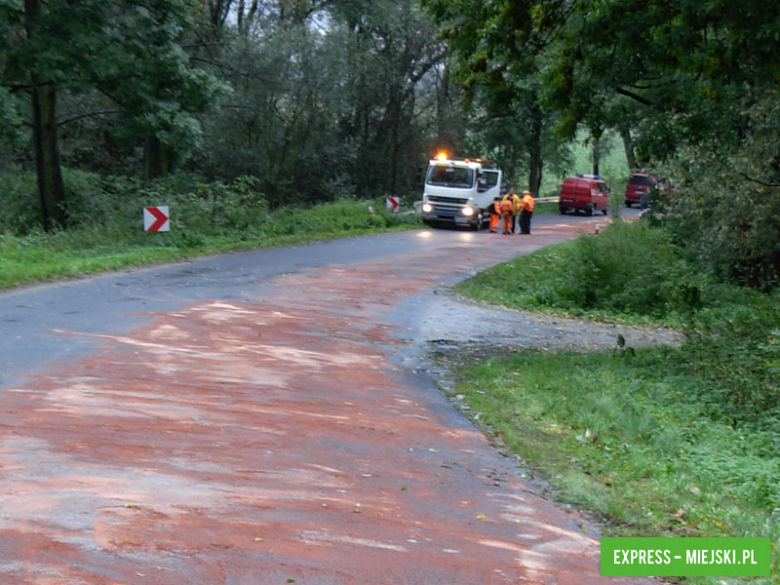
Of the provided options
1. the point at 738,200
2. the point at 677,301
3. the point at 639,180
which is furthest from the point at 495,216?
the point at 639,180

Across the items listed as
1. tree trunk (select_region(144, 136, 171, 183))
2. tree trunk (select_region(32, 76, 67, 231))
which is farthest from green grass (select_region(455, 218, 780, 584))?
tree trunk (select_region(144, 136, 171, 183))

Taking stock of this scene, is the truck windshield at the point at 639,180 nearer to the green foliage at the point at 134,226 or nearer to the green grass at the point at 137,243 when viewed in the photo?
the green foliage at the point at 134,226

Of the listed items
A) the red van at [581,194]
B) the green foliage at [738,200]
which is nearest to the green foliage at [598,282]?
the green foliage at [738,200]

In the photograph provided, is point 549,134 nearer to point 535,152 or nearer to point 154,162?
point 154,162

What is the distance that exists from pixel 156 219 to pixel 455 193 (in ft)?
52.4

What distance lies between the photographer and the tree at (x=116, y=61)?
24.6m

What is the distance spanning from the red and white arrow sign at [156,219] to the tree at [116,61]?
2427mm

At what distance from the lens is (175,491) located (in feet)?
20.6

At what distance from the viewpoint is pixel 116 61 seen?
25.3 metres

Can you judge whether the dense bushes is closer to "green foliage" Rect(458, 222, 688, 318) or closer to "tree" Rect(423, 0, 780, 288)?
"green foliage" Rect(458, 222, 688, 318)

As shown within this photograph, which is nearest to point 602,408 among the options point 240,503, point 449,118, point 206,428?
point 206,428

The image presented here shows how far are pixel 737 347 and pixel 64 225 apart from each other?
2062 cm

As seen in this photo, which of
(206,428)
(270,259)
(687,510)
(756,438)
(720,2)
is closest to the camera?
(687,510)

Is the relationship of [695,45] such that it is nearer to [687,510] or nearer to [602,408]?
[602,408]
